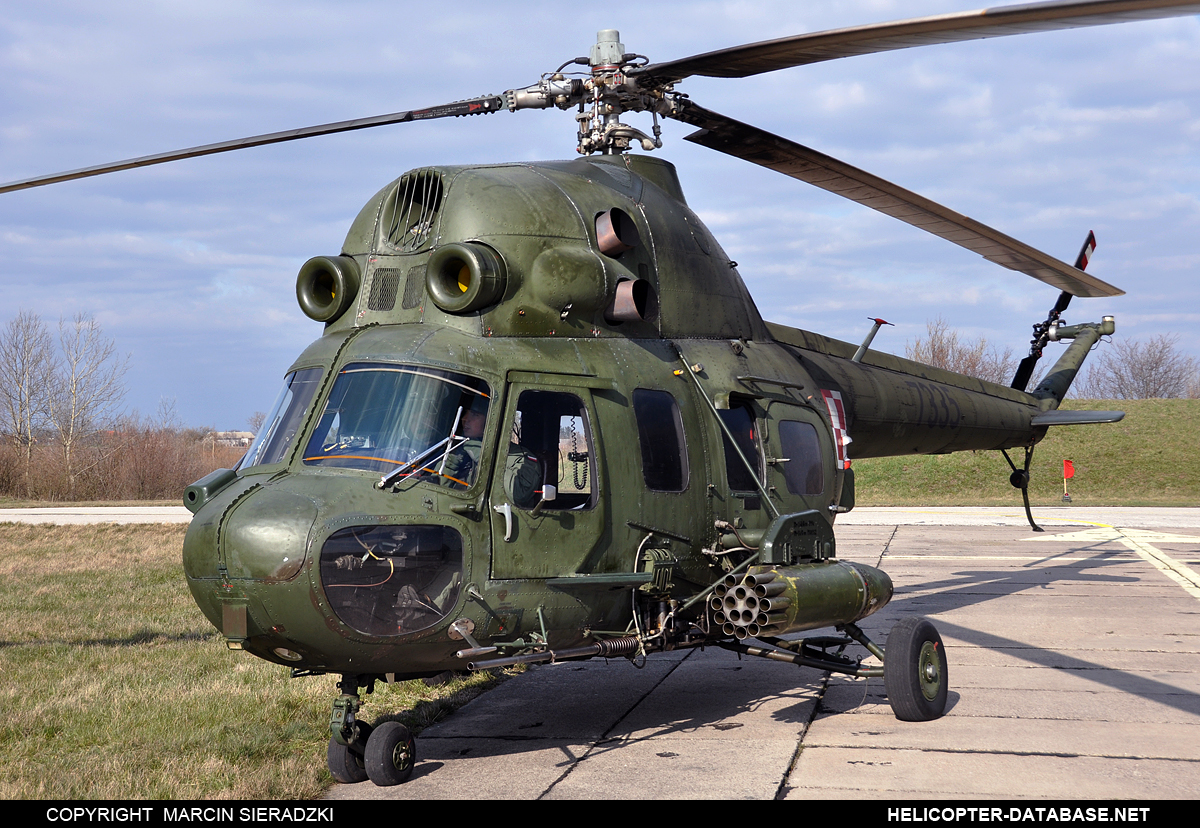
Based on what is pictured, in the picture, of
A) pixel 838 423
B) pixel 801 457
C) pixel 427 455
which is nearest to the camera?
pixel 427 455

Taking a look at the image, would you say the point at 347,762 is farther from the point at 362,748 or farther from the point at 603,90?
the point at 603,90

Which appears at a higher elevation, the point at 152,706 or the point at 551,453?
the point at 551,453

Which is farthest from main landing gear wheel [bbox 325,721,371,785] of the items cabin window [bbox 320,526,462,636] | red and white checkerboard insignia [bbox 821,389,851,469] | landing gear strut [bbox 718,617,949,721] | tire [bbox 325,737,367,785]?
red and white checkerboard insignia [bbox 821,389,851,469]

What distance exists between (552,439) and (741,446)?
177 centimetres

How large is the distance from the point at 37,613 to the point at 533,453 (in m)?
9.71

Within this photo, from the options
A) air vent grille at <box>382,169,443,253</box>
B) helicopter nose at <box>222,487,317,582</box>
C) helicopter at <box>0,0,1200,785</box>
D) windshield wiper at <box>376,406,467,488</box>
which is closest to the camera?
helicopter nose at <box>222,487,317,582</box>

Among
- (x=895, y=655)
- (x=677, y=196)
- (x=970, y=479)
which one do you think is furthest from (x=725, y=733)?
(x=970, y=479)

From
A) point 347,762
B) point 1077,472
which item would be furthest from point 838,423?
point 1077,472

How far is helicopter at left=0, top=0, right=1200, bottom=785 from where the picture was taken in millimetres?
5465

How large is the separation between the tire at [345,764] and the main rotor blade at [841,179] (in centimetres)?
522

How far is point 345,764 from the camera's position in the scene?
5949 mm

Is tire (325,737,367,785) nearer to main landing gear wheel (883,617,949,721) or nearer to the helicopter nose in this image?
the helicopter nose

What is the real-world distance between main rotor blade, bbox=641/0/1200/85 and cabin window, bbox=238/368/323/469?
3252 millimetres

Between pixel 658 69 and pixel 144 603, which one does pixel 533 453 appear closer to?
pixel 658 69
